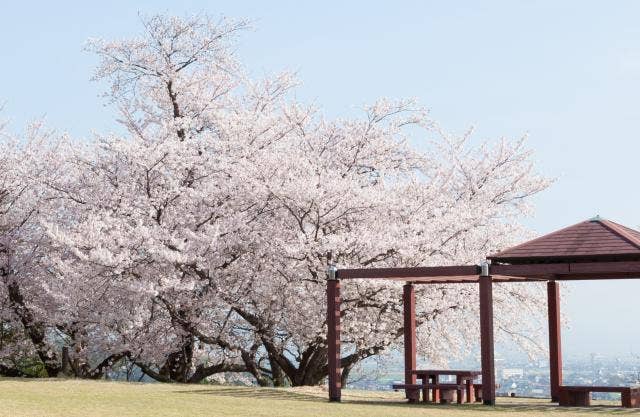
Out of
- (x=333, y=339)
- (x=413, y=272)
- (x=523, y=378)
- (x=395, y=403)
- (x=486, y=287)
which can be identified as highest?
(x=413, y=272)

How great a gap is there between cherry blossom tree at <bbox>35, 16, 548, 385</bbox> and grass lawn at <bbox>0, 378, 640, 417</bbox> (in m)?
3.66

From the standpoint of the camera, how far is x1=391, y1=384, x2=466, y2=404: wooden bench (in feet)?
56.9

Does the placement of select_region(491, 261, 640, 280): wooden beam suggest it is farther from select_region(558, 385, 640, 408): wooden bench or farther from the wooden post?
the wooden post

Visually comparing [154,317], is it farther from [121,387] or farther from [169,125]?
[121,387]

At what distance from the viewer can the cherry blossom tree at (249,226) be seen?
72.4 ft

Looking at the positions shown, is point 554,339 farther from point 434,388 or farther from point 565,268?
point 565,268

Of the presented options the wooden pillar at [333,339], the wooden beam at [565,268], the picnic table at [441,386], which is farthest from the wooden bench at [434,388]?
the wooden beam at [565,268]

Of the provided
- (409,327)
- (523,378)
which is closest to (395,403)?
(409,327)

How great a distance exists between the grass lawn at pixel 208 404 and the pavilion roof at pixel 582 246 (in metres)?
2.35

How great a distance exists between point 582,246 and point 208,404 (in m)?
6.33

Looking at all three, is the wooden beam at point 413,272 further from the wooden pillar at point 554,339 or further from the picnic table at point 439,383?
the wooden pillar at point 554,339

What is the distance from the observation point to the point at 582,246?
1633 centimetres

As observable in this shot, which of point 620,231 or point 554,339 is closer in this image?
point 620,231

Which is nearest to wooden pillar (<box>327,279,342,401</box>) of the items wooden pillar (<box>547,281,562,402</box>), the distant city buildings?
the distant city buildings
